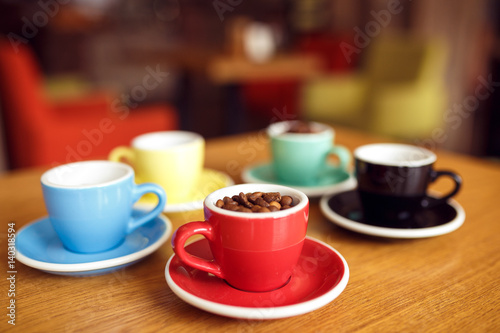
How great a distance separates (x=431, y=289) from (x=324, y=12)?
14.1ft

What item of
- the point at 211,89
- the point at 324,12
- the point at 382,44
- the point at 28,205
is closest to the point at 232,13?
the point at 211,89

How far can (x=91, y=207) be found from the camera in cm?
50

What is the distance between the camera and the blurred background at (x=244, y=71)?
1.79 meters

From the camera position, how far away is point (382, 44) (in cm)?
289

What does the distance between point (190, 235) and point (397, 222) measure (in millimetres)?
311

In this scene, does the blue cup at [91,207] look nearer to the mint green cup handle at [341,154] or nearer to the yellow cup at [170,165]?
the yellow cup at [170,165]

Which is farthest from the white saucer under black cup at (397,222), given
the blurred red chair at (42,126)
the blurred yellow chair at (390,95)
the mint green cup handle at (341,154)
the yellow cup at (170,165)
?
the blurred yellow chair at (390,95)

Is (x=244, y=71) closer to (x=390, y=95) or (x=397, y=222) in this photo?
(x=390, y=95)

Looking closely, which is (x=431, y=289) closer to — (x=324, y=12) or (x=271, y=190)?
(x=271, y=190)

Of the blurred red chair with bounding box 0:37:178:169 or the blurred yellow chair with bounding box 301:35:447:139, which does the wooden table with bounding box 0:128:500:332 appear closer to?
the blurred red chair with bounding box 0:37:178:169

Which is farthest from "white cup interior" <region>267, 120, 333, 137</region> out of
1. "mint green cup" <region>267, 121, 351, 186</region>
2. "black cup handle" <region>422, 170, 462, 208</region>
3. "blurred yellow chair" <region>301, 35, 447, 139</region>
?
"blurred yellow chair" <region>301, 35, 447, 139</region>

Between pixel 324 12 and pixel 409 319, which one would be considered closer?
pixel 409 319

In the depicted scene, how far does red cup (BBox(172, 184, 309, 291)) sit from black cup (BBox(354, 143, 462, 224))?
189 mm

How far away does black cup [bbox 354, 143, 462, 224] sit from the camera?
1.90ft
